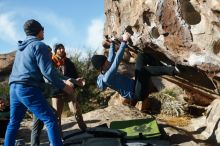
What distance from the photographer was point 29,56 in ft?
25.1

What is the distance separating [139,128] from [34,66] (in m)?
2.74

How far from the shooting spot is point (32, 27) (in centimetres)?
791

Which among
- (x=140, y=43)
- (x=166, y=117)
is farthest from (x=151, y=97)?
(x=140, y=43)

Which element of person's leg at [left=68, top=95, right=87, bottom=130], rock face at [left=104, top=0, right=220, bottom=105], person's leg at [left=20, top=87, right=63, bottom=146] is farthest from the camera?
person's leg at [left=68, top=95, right=87, bottom=130]

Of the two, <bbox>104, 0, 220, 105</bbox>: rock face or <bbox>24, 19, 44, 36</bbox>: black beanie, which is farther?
<bbox>104, 0, 220, 105</bbox>: rock face

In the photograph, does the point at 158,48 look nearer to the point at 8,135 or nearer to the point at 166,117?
the point at 8,135

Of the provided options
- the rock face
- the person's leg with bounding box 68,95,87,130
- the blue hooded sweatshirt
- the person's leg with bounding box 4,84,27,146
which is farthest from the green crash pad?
the blue hooded sweatshirt

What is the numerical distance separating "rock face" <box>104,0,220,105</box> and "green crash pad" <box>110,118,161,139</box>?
1136 mm

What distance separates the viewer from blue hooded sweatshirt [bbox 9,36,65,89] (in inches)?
293

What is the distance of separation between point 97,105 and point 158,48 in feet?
22.2

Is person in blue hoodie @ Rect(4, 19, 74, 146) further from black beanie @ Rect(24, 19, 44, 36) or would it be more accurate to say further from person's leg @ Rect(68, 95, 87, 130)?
person's leg @ Rect(68, 95, 87, 130)

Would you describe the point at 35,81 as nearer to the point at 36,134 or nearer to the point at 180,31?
the point at 36,134

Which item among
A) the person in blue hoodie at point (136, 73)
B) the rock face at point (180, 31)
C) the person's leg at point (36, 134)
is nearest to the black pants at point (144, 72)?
the person in blue hoodie at point (136, 73)

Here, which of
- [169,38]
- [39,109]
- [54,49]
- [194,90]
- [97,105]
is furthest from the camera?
[97,105]
